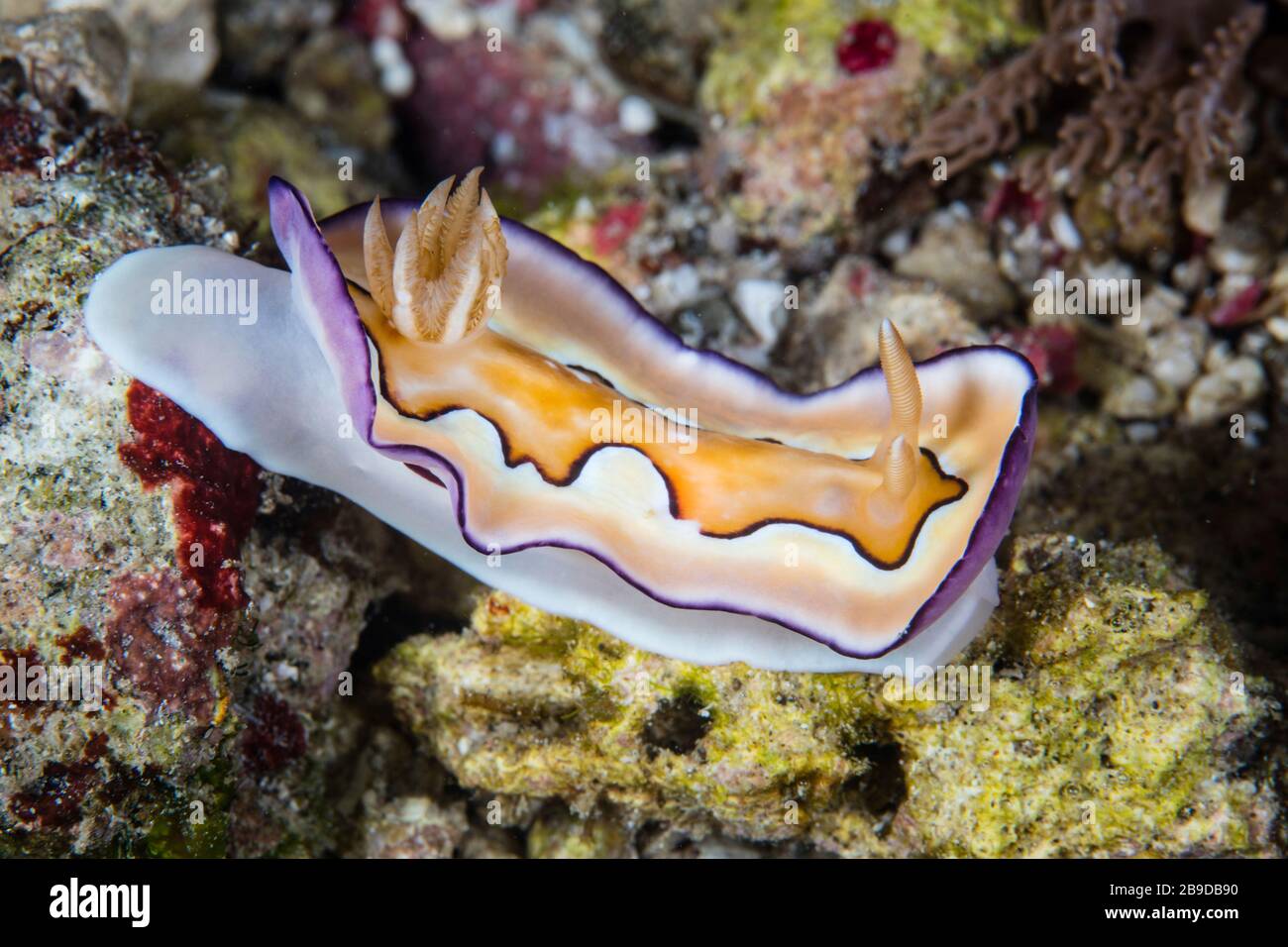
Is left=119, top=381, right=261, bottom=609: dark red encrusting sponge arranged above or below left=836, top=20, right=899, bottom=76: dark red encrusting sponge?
below

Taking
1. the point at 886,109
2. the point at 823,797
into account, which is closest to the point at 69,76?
the point at 886,109

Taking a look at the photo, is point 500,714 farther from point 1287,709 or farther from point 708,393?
point 1287,709
